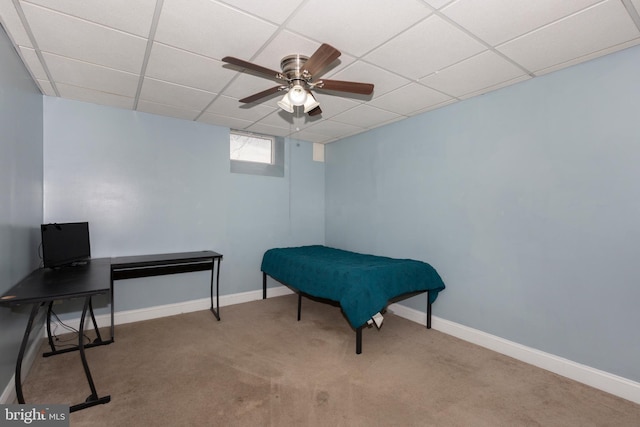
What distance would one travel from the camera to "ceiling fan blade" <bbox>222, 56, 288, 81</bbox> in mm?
1805

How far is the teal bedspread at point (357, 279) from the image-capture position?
2.71 metres

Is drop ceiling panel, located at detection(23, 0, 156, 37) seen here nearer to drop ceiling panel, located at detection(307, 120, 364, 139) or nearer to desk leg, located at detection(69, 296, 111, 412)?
desk leg, located at detection(69, 296, 111, 412)

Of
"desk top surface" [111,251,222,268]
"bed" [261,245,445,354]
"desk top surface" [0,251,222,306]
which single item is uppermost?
"desk top surface" [0,251,222,306]

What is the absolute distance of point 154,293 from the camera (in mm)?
3611

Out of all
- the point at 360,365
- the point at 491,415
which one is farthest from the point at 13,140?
the point at 491,415

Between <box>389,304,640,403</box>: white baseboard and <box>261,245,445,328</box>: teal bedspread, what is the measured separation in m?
0.36

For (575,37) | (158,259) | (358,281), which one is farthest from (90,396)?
(575,37)

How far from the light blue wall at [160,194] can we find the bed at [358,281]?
909 mm

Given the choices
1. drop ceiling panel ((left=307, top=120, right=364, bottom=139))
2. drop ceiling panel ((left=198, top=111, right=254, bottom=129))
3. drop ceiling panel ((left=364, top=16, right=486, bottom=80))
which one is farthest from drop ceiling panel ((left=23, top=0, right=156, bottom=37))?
drop ceiling panel ((left=307, top=120, right=364, bottom=139))

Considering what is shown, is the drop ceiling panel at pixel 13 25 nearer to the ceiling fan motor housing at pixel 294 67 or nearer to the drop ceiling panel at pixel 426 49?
the ceiling fan motor housing at pixel 294 67

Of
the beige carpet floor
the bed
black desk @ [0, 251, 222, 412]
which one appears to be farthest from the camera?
the bed

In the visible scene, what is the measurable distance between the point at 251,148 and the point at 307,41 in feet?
8.57

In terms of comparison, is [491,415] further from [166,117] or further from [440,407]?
[166,117]

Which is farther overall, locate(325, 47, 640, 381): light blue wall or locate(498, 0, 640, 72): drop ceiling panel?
locate(325, 47, 640, 381): light blue wall
